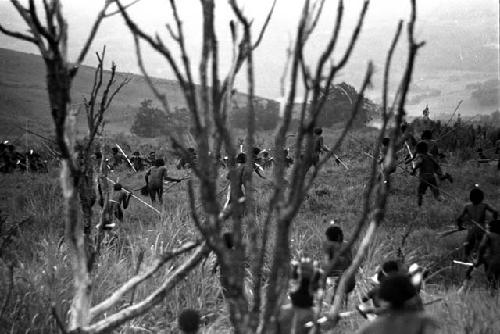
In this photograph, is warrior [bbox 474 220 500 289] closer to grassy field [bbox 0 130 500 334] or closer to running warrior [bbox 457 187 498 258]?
grassy field [bbox 0 130 500 334]

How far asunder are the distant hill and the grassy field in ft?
159

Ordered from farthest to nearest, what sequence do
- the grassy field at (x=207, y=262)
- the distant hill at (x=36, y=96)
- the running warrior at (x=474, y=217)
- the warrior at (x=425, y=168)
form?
the distant hill at (x=36, y=96)
the warrior at (x=425, y=168)
the running warrior at (x=474, y=217)
the grassy field at (x=207, y=262)

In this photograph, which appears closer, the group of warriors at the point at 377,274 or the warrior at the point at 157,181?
the group of warriors at the point at 377,274

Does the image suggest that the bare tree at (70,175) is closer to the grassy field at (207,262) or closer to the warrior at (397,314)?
the grassy field at (207,262)

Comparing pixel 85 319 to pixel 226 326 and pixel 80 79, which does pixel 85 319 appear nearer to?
pixel 226 326

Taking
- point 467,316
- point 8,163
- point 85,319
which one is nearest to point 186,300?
point 467,316

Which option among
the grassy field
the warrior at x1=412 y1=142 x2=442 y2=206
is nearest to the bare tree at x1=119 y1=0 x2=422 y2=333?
the grassy field

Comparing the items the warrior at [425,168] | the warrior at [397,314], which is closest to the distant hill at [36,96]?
the warrior at [425,168]

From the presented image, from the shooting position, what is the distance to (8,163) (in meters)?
20.2

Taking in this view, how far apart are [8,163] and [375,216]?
2219 centimetres

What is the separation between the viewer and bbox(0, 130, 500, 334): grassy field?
430cm

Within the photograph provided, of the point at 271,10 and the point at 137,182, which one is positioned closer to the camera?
the point at 271,10

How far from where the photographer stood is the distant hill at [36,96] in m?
63.6

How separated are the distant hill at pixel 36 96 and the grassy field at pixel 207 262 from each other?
48.5 meters
